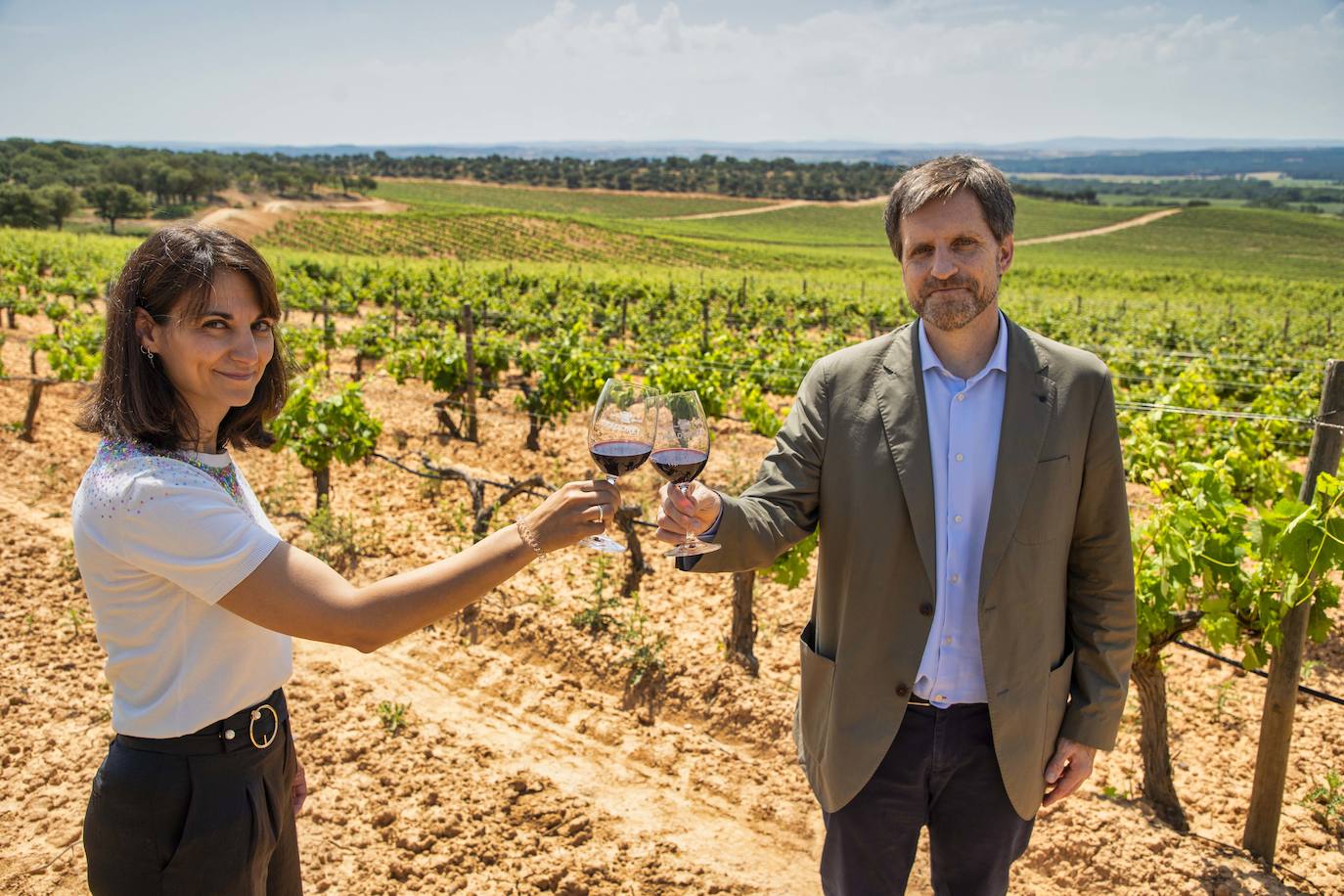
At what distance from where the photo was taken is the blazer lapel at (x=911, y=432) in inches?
75.0

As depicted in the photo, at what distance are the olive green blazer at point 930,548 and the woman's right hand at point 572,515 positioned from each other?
32 centimetres

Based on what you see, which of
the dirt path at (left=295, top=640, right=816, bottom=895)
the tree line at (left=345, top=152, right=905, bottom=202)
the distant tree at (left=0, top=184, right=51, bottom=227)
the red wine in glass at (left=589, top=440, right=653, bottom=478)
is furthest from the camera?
the tree line at (left=345, top=152, right=905, bottom=202)

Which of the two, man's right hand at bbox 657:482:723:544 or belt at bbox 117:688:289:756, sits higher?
man's right hand at bbox 657:482:723:544

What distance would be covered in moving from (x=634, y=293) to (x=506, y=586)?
2330cm

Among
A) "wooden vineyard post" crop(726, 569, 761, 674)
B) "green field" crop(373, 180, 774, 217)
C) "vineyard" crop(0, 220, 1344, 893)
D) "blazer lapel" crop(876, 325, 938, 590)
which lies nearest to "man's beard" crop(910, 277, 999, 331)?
"blazer lapel" crop(876, 325, 938, 590)

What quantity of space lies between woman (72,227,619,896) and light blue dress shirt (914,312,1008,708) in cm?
76

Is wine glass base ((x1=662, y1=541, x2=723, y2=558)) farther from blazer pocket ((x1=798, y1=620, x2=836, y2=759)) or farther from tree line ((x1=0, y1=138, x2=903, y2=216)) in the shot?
tree line ((x1=0, y1=138, x2=903, y2=216))

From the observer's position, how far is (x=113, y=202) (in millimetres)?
63250

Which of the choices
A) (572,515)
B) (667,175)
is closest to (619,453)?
(572,515)

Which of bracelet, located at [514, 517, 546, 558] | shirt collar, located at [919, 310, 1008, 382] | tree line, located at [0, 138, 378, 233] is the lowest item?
bracelet, located at [514, 517, 546, 558]

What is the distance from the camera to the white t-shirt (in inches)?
58.4

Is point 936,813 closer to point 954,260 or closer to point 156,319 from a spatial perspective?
point 954,260

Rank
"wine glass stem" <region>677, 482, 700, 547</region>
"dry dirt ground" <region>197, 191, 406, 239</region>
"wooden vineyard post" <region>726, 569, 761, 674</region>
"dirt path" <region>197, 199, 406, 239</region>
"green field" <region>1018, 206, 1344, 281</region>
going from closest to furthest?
1. "wine glass stem" <region>677, 482, 700, 547</region>
2. "wooden vineyard post" <region>726, 569, 761, 674</region>
3. "dirt path" <region>197, 199, 406, 239</region>
4. "dry dirt ground" <region>197, 191, 406, 239</region>
5. "green field" <region>1018, 206, 1344, 281</region>

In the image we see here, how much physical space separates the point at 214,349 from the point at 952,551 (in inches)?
60.7
